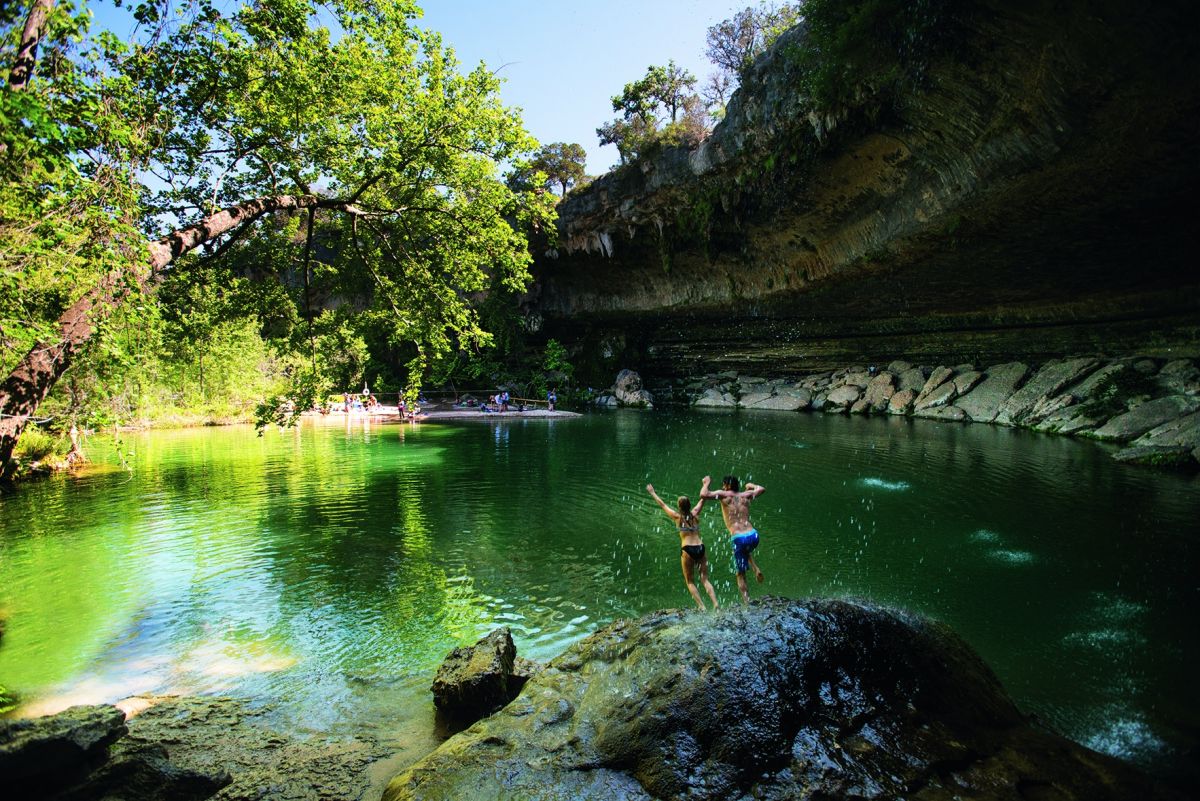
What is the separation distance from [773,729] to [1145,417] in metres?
20.7

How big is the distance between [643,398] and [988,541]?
1054 inches

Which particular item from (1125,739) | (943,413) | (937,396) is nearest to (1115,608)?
(1125,739)

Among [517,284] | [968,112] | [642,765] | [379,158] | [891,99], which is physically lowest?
[642,765]

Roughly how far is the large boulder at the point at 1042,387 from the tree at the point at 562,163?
26.2m

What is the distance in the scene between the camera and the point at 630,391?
36.2m

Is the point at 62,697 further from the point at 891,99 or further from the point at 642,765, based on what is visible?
the point at 891,99

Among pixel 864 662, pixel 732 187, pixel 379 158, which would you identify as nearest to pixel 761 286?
pixel 732 187

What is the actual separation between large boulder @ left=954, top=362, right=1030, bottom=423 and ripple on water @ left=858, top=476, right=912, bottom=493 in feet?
43.2

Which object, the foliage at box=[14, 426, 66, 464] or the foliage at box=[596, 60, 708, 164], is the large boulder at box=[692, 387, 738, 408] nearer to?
the foliage at box=[596, 60, 708, 164]

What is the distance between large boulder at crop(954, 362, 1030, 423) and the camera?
23.3 m

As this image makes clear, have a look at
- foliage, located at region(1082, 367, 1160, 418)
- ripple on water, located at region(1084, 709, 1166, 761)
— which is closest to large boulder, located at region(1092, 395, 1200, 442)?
foliage, located at region(1082, 367, 1160, 418)

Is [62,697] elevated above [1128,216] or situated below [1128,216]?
below

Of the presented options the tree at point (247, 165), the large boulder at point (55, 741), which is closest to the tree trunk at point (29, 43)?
the tree at point (247, 165)

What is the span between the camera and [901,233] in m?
19.8
